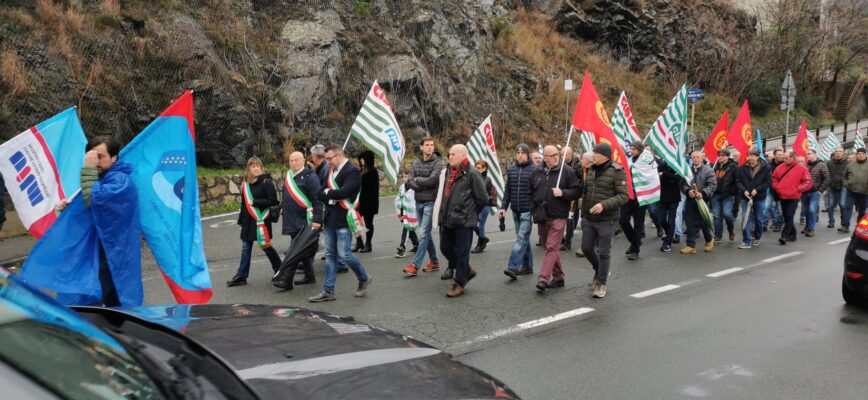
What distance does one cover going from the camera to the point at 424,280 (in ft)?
28.3

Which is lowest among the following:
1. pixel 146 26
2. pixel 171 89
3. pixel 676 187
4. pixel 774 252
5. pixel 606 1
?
pixel 774 252

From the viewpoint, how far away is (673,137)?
11.2 metres

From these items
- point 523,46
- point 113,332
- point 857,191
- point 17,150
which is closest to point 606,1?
point 523,46

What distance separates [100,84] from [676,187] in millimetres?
13191

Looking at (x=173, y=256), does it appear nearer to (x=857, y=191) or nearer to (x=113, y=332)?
(x=113, y=332)

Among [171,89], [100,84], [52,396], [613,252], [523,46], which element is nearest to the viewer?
[52,396]

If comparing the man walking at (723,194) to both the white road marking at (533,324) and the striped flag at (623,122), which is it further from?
the white road marking at (533,324)

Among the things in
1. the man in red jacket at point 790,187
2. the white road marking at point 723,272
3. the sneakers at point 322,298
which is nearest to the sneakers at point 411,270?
the sneakers at point 322,298

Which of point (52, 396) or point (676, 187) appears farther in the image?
point (676, 187)

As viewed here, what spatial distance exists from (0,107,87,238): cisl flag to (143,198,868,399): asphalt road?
5.58ft

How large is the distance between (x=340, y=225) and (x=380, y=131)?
2.56 m

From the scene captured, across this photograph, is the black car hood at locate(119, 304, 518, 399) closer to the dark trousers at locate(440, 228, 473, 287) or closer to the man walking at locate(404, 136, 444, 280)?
the dark trousers at locate(440, 228, 473, 287)

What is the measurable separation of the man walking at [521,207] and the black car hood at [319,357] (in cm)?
576

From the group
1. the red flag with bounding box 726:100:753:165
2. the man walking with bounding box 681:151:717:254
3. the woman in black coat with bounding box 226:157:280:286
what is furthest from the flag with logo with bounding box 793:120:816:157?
the woman in black coat with bounding box 226:157:280:286
